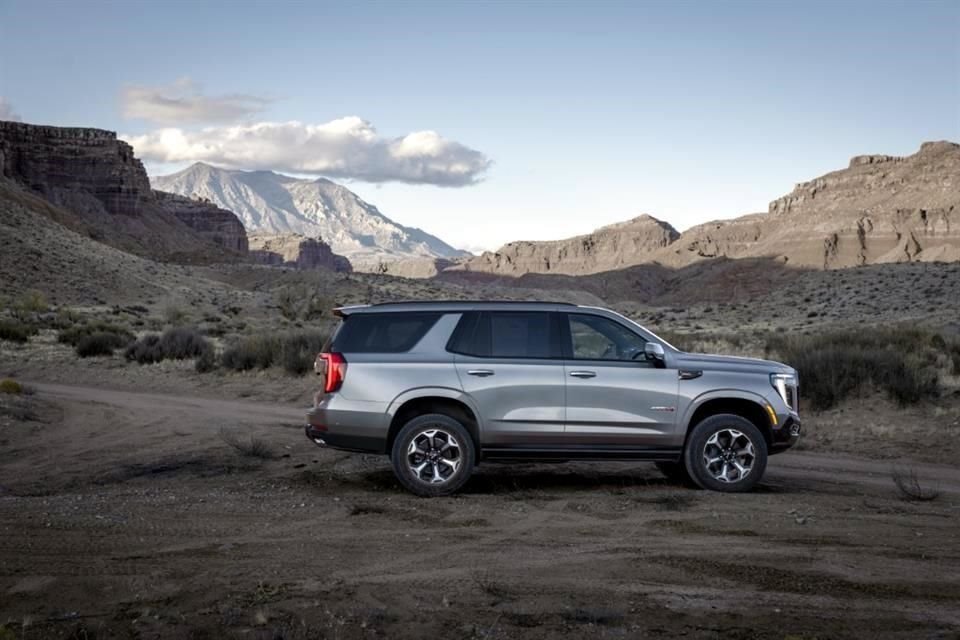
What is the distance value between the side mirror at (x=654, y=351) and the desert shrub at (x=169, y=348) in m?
18.3

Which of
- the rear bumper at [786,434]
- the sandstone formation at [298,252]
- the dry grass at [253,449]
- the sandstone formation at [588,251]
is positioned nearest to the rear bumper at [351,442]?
the dry grass at [253,449]

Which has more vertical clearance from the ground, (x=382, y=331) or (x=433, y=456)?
(x=382, y=331)

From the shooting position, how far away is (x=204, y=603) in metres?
6.04

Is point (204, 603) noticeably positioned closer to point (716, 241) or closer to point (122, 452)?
point (122, 452)

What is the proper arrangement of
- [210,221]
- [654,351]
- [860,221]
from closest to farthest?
[654,351]
[860,221]
[210,221]

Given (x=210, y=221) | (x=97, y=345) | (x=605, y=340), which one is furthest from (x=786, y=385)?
(x=210, y=221)

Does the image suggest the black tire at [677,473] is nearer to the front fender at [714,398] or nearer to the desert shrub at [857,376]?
the front fender at [714,398]

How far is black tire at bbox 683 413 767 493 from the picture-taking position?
31.8ft

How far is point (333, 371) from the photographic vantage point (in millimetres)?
9633

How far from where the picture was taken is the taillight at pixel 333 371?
9.60 meters

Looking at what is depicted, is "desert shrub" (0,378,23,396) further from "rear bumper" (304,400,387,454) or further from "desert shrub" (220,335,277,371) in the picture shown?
"rear bumper" (304,400,387,454)

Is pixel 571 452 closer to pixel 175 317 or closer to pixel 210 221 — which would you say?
pixel 175 317

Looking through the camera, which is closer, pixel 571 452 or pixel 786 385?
pixel 571 452

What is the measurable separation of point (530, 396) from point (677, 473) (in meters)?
2.14
